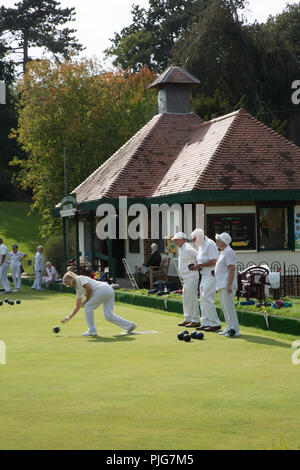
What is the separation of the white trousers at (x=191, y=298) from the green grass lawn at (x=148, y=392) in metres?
1.11

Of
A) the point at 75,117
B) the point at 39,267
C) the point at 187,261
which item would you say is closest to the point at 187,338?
the point at 187,261

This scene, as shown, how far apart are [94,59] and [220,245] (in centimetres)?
3108

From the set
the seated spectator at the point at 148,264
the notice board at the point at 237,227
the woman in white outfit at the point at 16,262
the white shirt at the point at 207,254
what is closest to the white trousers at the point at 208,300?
the white shirt at the point at 207,254

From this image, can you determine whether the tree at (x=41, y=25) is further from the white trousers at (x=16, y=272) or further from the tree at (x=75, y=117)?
the white trousers at (x=16, y=272)

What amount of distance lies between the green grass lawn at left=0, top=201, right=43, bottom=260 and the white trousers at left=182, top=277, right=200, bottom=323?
3273 cm

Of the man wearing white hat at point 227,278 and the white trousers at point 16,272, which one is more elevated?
the man wearing white hat at point 227,278

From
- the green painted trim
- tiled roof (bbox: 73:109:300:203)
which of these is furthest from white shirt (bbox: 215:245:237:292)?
tiled roof (bbox: 73:109:300:203)

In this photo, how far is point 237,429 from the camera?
640cm

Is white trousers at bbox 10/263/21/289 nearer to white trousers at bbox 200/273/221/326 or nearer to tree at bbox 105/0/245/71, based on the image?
white trousers at bbox 200/273/221/326

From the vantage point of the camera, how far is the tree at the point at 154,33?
56.5 m

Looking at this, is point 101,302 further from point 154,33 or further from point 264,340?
point 154,33

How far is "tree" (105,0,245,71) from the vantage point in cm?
5647

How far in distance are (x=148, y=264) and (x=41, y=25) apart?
41433 mm
